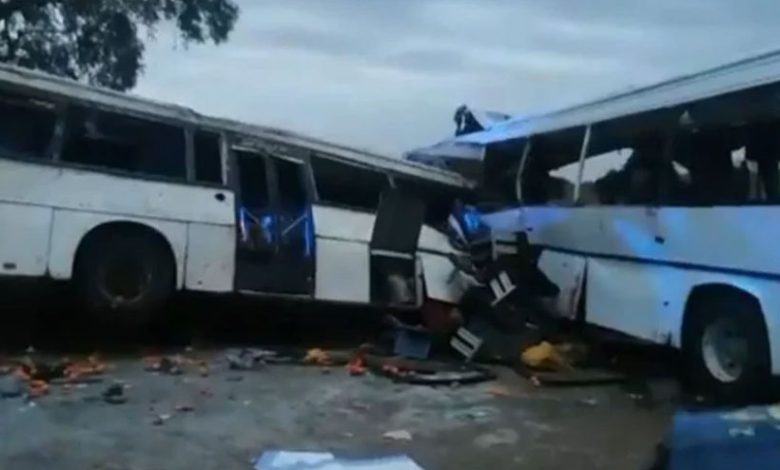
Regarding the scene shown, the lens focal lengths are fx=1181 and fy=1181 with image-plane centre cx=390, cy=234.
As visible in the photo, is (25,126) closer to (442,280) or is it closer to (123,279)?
(123,279)

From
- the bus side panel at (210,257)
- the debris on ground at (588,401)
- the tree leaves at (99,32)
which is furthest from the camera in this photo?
the tree leaves at (99,32)

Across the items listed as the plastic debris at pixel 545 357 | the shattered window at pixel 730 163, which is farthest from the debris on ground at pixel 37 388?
the shattered window at pixel 730 163

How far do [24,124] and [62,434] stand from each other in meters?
3.69

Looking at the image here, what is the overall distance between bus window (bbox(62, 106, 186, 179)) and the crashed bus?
3632 mm

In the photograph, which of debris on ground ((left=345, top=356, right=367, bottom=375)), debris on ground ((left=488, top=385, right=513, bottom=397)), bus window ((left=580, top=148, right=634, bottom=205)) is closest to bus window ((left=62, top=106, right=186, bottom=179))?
debris on ground ((left=345, top=356, right=367, bottom=375))

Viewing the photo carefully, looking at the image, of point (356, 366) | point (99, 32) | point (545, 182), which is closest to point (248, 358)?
point (356, 366)

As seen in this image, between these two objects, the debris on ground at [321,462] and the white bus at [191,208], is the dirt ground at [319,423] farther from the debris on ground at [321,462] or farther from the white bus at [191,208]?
the white bus at [191,208]

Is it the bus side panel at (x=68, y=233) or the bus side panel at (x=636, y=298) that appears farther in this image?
the bus side panel at (x=68, y=233)

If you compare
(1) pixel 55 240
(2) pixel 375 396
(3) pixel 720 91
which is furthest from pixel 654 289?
(1) pixel 55 240

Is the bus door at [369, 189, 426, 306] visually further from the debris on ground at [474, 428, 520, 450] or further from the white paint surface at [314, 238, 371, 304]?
the debris on ground at [474, 428, 520, 450]

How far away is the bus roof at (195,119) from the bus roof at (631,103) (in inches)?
35.3

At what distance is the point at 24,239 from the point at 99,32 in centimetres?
1094

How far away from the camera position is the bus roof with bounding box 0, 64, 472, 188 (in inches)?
396

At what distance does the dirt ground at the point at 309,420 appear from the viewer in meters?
6.93
